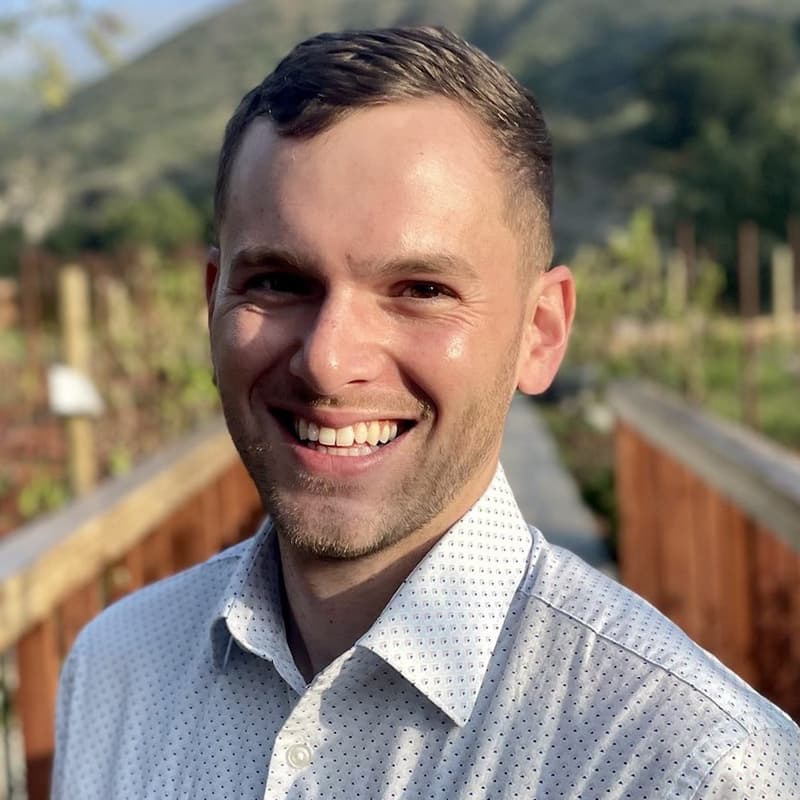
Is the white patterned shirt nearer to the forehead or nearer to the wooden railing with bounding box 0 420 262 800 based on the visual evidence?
the forehead

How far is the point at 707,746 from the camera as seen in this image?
1127 millimetres

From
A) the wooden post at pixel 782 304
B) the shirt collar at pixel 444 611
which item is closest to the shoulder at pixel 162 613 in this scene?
the shirt collar at pixel 444 611

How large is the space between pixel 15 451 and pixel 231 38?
294 ft

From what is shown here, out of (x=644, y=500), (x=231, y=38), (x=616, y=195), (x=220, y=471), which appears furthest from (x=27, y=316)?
(x=231, y=38)

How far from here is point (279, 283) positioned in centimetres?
140

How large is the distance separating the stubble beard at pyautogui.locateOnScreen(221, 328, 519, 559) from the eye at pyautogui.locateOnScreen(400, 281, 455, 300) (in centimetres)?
12

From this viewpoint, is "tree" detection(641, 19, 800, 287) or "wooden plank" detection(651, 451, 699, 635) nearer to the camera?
"wooden plank" detection(651, 451, 699, 635)

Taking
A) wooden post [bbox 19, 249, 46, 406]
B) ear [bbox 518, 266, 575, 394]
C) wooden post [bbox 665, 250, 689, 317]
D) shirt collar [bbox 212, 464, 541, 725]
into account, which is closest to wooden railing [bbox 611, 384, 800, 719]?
ear [bbox 518, 266, 575, 394]

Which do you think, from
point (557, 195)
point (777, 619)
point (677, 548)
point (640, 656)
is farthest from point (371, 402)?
point (557, 195)

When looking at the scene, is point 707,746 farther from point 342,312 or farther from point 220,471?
point 220,471

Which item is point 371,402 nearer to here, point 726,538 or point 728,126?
point 726,538

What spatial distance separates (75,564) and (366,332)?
1749mm

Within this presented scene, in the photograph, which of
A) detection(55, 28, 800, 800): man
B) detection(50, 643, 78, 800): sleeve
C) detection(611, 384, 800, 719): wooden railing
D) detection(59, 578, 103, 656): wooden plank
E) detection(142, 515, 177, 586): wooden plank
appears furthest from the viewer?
detection(142, 515, 177, 586): wooden plank

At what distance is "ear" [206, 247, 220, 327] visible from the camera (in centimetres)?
160
